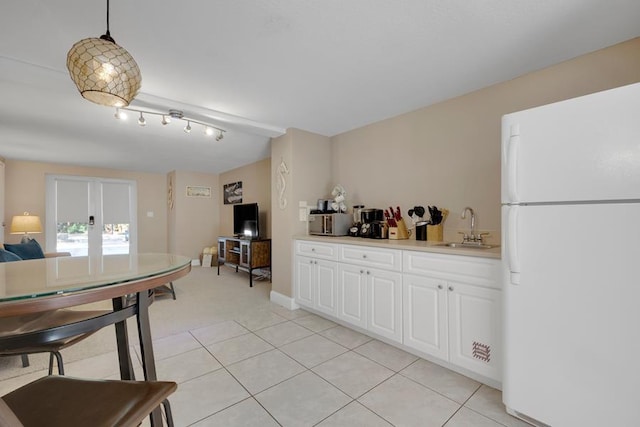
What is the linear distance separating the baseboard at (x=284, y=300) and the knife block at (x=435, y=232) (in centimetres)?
184

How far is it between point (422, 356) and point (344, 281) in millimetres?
940

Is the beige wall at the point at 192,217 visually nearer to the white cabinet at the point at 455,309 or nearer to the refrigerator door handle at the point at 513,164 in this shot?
the white cabinet at the point at 455,309

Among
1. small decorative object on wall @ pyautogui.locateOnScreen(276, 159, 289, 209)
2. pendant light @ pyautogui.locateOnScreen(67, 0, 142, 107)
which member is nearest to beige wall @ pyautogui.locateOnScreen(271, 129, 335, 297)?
small decorative object on wall @ pyautogui.locateOnScreen(276, 159, 289, 209)

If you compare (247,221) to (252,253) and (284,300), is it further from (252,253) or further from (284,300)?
(284,300)

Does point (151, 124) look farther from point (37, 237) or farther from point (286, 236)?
point (37, 237)

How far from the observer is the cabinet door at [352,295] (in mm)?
2582

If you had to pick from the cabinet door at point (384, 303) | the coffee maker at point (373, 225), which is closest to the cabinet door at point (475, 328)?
the cabinet door at point (384, 303)

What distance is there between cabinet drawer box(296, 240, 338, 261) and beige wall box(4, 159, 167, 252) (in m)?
4.97

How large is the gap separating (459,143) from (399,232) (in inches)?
40.1

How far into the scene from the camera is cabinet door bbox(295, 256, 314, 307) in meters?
3.17

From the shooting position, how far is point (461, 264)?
1.93m

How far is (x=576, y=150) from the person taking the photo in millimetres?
1385

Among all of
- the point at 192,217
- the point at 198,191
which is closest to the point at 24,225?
the point at 192,217

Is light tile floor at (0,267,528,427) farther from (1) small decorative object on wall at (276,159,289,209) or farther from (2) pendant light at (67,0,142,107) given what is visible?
(2) pendant light at (67,0,142,107)
